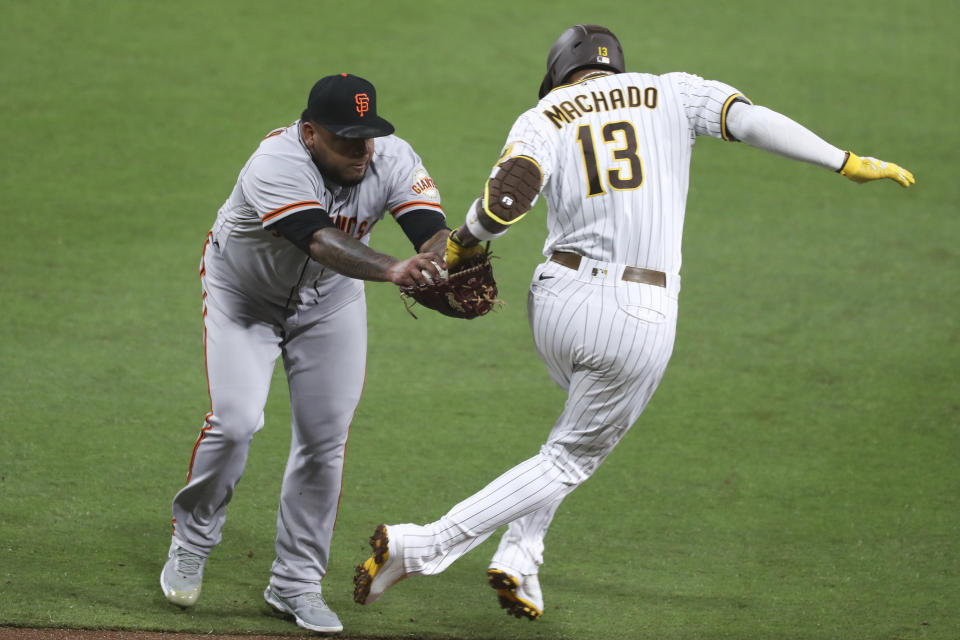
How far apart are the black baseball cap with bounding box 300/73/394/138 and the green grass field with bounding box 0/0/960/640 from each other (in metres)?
1.68

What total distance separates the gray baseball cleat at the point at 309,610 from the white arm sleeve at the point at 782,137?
81.6 inches

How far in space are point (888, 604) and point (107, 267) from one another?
506 cm

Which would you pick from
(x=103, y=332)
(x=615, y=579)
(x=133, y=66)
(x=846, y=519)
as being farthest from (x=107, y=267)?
(x=846, y=519)

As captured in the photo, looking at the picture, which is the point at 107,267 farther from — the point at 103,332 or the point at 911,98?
the point at 911,98

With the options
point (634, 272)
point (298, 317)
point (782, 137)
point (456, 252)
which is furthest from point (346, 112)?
point (782, 137)

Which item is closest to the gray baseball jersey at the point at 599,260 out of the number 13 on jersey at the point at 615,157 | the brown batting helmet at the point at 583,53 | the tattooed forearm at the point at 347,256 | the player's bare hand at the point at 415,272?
the number 13 on jersey at the point at 615,157

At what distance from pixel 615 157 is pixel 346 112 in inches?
32.7

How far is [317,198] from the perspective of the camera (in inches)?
142

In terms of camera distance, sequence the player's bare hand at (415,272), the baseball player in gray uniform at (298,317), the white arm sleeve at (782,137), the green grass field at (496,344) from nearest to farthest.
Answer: the player's bare hand at (415,272) < the white arm sleeve at (782,137) < the baseball player in gray uniform at (298,317) < the green grass field at (496,344)

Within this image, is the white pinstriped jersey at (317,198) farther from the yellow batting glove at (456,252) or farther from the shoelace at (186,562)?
the shoelace at (186,562)

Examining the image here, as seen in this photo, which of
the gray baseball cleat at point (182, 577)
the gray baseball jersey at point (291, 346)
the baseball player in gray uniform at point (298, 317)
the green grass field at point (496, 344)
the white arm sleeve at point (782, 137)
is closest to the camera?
the white arm sleeve at point (782, 137)

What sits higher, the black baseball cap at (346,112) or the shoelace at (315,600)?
the black baseball cap at (346,112)

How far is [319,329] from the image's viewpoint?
154 inches

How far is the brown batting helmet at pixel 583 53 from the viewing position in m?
3.75
